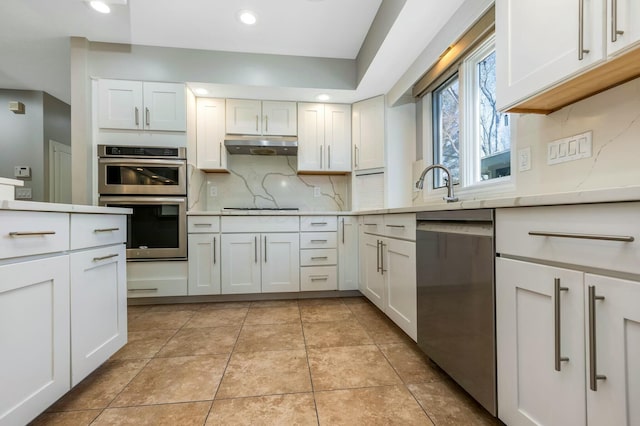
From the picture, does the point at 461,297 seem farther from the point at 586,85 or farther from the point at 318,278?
the point at 318,278

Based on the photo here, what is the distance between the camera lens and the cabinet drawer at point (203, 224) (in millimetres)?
2666

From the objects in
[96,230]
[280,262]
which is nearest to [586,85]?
[96,230]

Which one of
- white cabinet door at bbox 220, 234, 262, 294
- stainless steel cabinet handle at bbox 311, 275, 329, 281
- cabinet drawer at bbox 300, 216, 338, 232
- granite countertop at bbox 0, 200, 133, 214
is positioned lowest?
stainless steel cabinet handle at bbox 311, 275, 329, 281

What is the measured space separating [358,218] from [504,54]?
1839 mm

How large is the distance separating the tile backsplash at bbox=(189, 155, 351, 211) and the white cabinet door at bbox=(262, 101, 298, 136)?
367 mm

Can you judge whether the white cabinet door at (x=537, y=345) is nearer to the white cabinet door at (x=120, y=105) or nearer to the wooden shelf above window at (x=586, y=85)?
the wooden shelf above window at (x=586, y=85)

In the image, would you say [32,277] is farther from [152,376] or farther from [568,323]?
[568,323]

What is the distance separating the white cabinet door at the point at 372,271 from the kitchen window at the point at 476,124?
82cm

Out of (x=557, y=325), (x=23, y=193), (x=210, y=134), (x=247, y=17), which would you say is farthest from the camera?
(x=23, y=193)

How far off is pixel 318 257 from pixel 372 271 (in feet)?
2.05

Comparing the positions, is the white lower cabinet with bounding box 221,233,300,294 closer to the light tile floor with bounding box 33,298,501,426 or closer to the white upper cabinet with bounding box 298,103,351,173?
the light tile floor with bounding box 33,298,501,426

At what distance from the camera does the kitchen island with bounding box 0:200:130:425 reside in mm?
936

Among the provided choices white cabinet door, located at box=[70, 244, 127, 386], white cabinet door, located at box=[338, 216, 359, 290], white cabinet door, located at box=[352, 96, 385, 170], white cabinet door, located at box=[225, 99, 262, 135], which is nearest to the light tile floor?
white cabinet door, located at box=[70, 244, 127, 386]

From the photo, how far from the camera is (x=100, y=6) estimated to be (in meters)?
2.13
